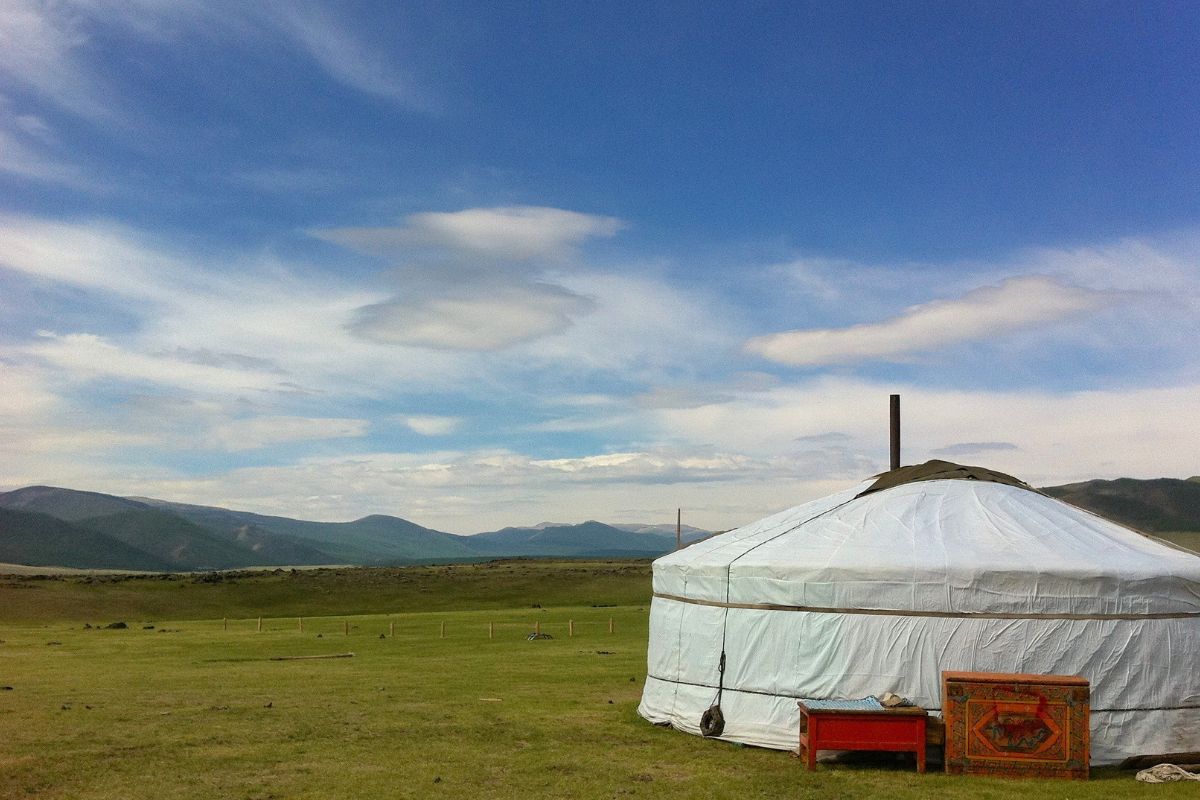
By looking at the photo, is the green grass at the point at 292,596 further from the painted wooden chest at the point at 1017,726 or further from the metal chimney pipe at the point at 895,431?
the painted wooden chest at the point at 1017,726

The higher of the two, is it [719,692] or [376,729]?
[719,692]

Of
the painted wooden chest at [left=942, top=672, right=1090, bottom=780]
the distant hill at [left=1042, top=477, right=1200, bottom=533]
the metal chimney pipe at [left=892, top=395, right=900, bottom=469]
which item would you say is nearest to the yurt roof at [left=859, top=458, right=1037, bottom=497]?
the metal chimney pipe at [left=892, top=395, right=900, bottom=469]

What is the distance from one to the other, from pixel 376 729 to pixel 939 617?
814 cm

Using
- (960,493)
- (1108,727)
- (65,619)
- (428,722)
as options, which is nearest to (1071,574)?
(1108,727)

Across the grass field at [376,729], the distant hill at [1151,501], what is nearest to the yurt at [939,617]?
the grass field at [376,729]

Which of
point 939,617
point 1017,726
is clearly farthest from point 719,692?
point 1017,726

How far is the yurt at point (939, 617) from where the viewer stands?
11.9m

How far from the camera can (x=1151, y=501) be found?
188125mm

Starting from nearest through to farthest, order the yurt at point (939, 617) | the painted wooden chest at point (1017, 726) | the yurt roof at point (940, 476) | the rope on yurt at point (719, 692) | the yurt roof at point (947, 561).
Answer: the painted wooden chest at point (1017, 726) < the yurt at point (939, 617) < the yurt roof at point (947, 561) < the rope on yurt at point (719, 692) < the yurt roof at point (940, 476)

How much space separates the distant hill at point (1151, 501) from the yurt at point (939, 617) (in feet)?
564

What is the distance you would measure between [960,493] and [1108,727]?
3805mm

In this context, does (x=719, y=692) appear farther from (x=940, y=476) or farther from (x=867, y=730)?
(x=940, y=476)

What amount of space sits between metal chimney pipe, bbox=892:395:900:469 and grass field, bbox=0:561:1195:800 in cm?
642

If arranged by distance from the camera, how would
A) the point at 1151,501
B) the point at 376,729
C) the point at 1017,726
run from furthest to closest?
the point at 1151,501, the point at 376,729, the point at 1017,726
